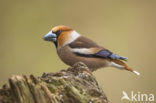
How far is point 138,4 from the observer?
9.22m

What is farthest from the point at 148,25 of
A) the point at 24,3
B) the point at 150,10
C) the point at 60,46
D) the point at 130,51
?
the point at 60,46

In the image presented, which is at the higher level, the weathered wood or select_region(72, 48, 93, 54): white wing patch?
select_region(72, 48, 93, 54): white wing patch

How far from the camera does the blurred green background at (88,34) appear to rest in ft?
24.2

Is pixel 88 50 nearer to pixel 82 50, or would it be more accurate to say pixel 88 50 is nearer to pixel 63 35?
pixel 82 50

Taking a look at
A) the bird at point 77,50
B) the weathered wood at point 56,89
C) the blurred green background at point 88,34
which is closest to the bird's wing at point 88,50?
the bird at point 77,50

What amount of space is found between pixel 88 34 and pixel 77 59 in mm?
2906

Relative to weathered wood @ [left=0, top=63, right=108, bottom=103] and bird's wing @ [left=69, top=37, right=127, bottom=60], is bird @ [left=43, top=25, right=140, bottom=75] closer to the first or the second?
bird's wing @ [left=69, top=37, right=127, bottom=60]

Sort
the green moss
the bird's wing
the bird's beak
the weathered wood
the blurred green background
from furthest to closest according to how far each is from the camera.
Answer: the blurred green background, the bird's wing, the bird's beak, the green moss, the weathered wood

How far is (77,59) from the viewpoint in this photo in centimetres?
514

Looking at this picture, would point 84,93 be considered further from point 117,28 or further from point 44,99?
point 117,28

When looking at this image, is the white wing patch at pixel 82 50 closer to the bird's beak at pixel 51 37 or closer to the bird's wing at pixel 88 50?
the bird's wing at pixel 88 50

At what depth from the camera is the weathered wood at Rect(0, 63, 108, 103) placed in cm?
272

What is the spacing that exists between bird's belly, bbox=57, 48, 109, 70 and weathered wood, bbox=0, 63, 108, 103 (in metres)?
1.75

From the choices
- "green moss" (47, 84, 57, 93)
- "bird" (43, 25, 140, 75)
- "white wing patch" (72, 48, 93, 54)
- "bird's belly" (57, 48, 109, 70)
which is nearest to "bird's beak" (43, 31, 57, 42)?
"bird" (43, 25, 140, 75)
